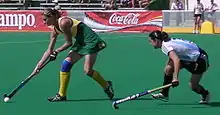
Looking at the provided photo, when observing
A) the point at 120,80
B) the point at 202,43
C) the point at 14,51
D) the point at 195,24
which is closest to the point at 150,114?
the point at 120,80

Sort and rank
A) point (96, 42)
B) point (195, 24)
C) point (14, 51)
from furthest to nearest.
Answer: point (195, 24) < point (14, 51) < point (96, 42)

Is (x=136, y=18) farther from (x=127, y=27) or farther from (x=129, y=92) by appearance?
(x=129, y=92)

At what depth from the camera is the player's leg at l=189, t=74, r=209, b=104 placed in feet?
29.4

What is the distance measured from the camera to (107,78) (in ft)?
40.0

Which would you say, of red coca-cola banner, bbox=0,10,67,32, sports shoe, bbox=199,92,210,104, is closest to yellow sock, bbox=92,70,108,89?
sports shoe, bbox=199,92,210,104

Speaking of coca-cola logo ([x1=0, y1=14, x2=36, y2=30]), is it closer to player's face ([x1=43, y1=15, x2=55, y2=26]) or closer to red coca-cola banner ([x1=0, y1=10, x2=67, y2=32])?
red coca-cola banner ([x1=0, y1=10, x2=67, y2=32])

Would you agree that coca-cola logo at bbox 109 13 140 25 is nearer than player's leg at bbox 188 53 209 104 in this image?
No

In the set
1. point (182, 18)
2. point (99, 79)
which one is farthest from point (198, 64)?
point (182, 18)

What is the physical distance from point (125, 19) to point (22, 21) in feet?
15.2

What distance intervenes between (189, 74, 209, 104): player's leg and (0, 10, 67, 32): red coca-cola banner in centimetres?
1818

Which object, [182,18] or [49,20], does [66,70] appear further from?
[182,18]

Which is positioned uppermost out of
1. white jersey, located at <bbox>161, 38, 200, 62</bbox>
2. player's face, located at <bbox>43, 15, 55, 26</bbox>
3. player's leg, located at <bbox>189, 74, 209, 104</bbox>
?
Answer: player's face, located at <bbox>43, 15, 55, 26</bbox>

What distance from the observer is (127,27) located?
1068 inches

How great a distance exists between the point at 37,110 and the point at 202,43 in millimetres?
12618
